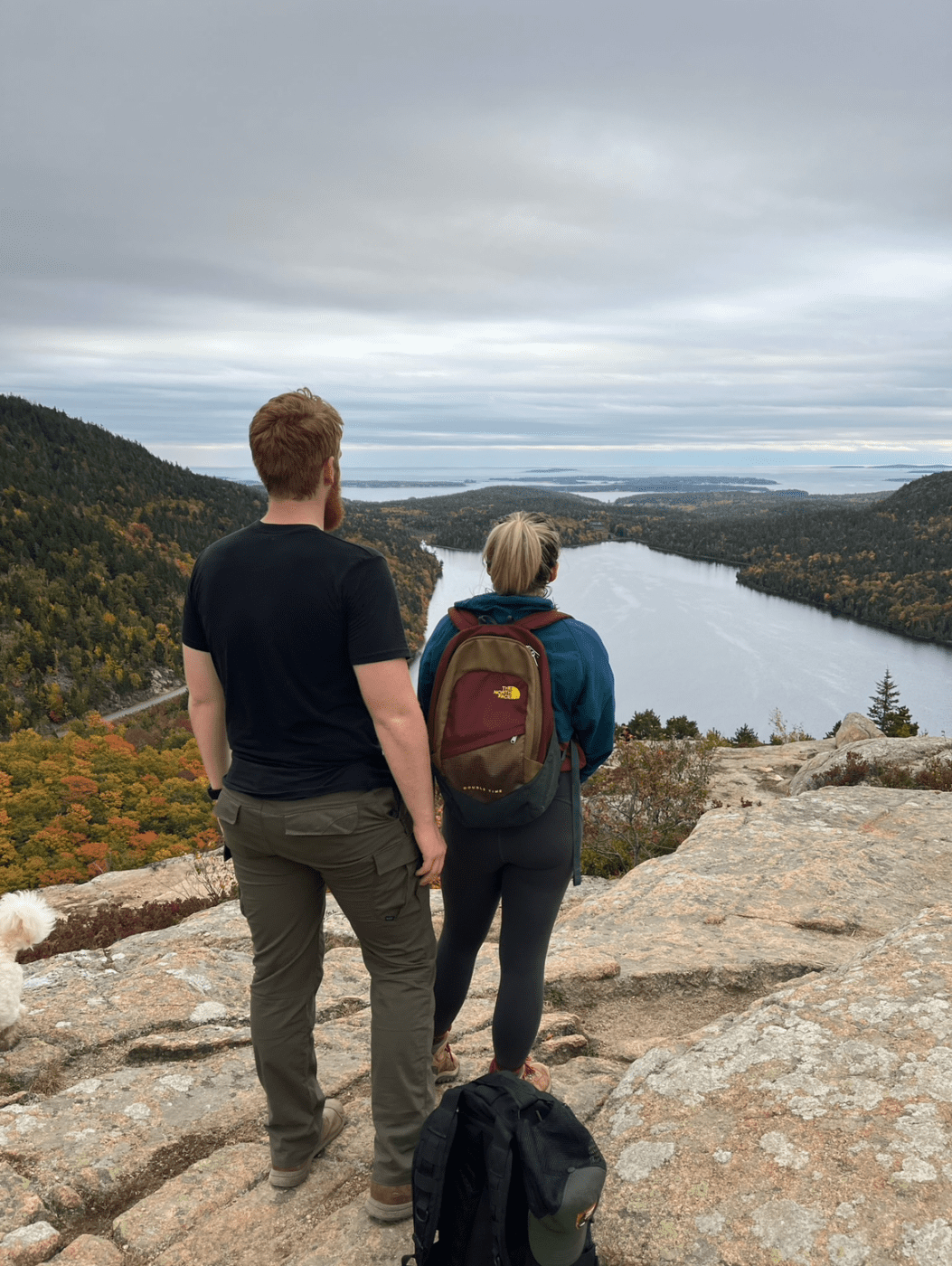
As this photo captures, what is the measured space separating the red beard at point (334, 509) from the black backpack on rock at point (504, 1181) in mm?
1783

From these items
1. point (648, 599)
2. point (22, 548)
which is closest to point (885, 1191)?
point (22, 548)

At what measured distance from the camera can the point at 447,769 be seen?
246cm

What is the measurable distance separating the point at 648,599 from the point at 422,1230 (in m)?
118

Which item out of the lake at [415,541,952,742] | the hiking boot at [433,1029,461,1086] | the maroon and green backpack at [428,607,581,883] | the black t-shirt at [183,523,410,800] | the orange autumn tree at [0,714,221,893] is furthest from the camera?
the lake at [415,541,952,742]

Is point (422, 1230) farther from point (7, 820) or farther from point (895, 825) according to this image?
point (7, 820)

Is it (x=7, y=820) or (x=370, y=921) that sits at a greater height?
(x=370, y=921)

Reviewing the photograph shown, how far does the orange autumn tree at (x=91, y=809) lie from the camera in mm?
22031

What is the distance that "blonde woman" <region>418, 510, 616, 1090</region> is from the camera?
8.24 feet

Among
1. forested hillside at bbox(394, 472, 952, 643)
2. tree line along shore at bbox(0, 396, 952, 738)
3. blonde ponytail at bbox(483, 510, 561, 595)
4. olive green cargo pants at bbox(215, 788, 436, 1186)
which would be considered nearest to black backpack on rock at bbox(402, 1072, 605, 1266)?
olive green cargo pants at bbox(215, 788, 436, 1186)

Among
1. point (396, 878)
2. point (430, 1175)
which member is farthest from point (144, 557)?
point (430, 1175)

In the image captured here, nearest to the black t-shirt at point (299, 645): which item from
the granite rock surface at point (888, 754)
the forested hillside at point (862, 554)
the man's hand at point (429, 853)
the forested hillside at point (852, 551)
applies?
the man's hand at point (429, 853)

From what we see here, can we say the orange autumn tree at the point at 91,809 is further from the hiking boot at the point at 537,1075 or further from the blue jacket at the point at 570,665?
the blue jacket at the point at 570,665

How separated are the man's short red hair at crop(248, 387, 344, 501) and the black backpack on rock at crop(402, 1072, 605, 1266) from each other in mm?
1864

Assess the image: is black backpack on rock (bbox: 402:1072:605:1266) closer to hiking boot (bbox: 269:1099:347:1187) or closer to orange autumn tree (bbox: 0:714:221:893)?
hiking boot (bbox: 269:1099:347:1187)
